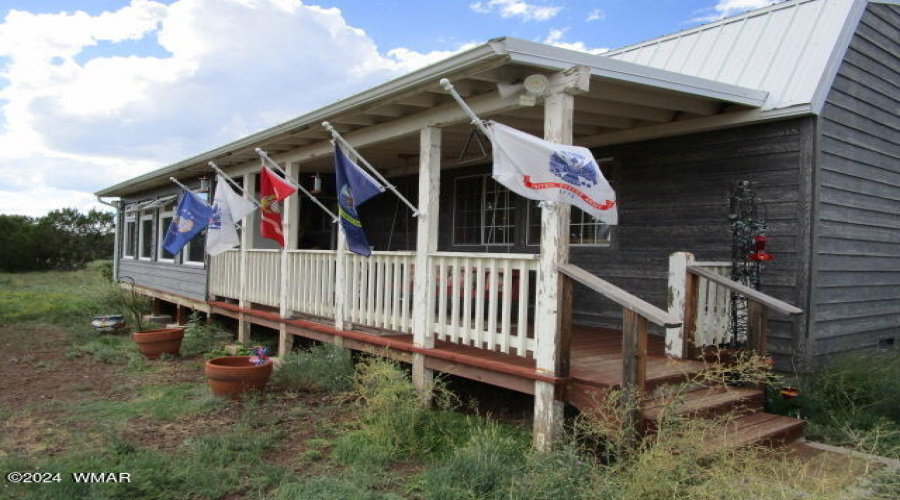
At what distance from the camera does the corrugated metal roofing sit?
5.48 meters

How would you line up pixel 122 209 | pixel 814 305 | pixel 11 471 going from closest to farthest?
pixel 11 471
pixel 814 305
pixel 122 209

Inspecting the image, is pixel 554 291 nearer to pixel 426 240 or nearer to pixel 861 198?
pixel 426 240

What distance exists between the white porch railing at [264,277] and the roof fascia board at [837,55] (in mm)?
6170

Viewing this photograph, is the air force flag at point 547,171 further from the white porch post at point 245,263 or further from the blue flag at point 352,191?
the white porch post at point 245,263

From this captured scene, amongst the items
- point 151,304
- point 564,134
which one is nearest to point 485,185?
point 564,134

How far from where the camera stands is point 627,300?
3.81 metres

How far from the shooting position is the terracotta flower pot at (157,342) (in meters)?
8.22

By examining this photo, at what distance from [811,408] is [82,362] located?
28.1 feet

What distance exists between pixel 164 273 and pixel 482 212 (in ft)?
23.6

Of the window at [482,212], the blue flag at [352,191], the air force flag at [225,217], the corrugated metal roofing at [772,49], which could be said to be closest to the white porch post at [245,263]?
the air force flag at [225,217]

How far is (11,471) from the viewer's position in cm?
399

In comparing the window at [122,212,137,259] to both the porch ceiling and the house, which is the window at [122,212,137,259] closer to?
the porch ceiling

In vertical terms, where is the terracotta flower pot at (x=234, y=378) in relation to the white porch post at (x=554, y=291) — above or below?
below

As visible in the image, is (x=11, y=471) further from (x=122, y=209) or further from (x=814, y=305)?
(x=122, y=209)
